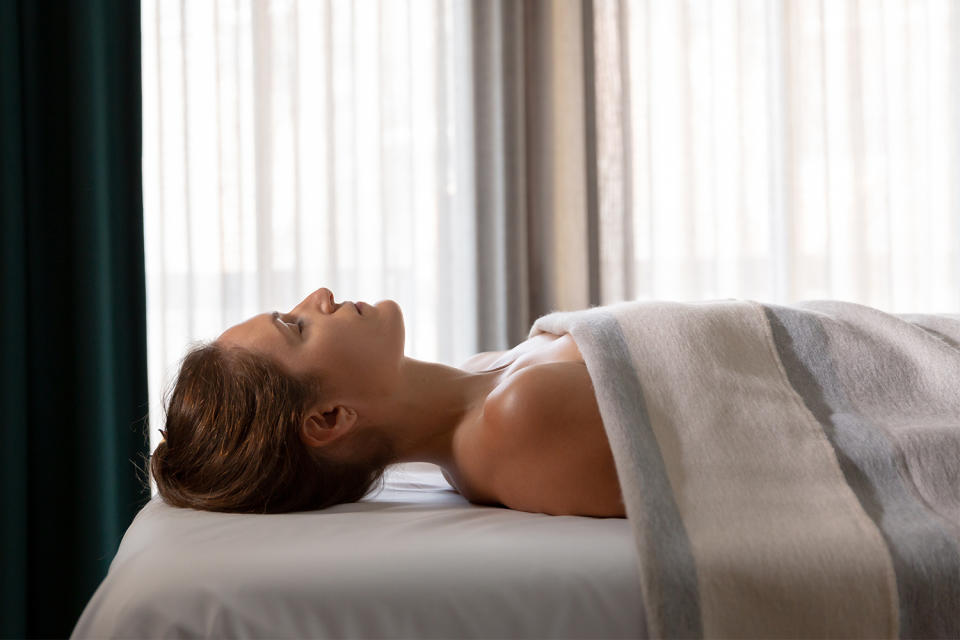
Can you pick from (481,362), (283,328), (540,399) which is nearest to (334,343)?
(283,328)

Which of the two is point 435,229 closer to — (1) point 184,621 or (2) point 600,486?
(2) point 600,486

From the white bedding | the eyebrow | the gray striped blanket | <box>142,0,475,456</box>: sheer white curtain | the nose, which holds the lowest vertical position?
the white bedding

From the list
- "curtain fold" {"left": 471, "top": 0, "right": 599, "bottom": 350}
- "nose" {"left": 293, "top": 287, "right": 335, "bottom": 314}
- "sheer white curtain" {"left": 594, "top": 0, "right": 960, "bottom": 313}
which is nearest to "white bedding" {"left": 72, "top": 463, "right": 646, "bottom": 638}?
"nose" {"left": 293, "top": 287, "right": 335, "bottom": 314}

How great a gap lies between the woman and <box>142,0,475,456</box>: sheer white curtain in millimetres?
1301

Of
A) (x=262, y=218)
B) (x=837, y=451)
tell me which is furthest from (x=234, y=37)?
(x=837, y=451)

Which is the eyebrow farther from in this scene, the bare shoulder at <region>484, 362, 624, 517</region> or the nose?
the bare shoulder at <region>484, 362, 624, 517</region>

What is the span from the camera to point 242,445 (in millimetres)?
1189

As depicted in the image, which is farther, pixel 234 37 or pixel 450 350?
pixel 450 350

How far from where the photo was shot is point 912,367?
1.19 m

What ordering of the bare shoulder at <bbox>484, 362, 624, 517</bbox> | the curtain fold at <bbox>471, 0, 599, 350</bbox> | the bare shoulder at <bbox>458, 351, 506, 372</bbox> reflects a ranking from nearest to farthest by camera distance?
the bare shoulder at <bbox>484, 362, 624, 517</bbox>, the bare shoulder at <bbox>458, 351, 506, 372</bbox>, the curtain fold at <bbox>471, 0, 599, 350</bbox>

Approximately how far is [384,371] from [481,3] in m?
1.81

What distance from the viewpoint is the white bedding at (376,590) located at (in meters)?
0.86

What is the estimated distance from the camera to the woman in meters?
1.12

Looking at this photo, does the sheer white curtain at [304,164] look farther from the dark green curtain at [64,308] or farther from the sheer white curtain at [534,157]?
the dark green curtain at [64,308]
